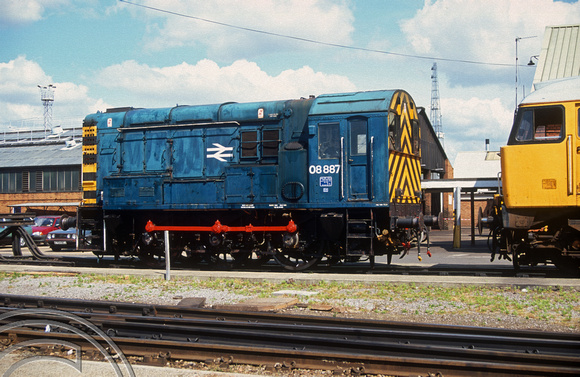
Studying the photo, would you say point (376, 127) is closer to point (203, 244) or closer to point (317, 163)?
point (317, 163)

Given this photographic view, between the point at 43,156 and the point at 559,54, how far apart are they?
39.3m

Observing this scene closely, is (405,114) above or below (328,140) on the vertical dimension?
above

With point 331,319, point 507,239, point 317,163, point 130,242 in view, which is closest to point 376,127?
point 317,163

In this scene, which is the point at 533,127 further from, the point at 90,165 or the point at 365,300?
Answer: the point at 90,165

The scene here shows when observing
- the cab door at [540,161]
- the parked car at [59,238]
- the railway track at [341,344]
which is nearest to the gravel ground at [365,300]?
the railway track at [341,344]

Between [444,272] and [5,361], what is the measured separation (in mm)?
9381

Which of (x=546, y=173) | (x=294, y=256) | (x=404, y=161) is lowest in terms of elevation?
(x=294, y=256)

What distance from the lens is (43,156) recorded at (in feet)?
155

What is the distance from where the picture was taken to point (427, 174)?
138ft

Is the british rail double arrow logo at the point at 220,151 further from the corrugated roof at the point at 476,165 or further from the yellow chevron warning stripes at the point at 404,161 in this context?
the corrugated roof at the point at 476,165

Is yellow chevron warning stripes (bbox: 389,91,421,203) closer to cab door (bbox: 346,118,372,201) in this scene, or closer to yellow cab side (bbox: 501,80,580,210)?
cab door (bbox: 346,118,372,201)

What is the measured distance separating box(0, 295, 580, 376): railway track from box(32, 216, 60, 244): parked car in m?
20.4

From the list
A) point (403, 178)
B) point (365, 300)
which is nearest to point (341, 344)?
point (365, 300)

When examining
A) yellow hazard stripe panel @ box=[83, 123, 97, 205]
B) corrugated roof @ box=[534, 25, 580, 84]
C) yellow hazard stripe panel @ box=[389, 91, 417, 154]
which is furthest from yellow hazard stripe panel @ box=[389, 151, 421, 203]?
corrugated roof @ box=[534, 25, 580, 84]
